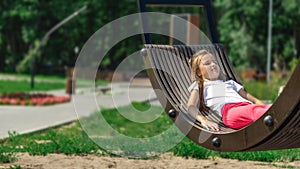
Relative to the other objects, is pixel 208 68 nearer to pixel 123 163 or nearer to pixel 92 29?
pixel 123 163

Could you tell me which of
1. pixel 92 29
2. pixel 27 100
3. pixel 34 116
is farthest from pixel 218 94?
pixel 92 29

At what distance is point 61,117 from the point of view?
14.5 meters

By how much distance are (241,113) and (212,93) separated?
2.22 ft

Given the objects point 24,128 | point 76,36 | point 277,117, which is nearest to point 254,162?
point 277,117

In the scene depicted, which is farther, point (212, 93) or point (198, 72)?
point (198, 72)

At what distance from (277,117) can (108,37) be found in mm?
48291

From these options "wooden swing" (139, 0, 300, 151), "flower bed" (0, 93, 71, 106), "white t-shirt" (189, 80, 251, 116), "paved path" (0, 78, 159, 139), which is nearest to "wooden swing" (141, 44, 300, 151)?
"wooden swing" (139, 0, 300, 151)

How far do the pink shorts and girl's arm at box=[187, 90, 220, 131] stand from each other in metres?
0.13

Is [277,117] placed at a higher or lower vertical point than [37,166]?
higher

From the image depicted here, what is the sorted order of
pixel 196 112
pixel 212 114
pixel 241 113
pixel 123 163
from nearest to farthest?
pixel 241 113 → pixel 196 112 → pixel 212 114 → pixel 123 163

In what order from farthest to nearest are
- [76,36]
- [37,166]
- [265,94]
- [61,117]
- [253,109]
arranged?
[76,36] < [265,94] < [61,117] < [37,166] < [253,109]

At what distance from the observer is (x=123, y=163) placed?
7.51 metres

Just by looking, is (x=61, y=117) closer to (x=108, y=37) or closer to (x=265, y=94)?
(x=265, y=94)

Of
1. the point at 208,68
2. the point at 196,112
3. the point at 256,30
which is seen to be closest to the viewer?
the point at 196,112
